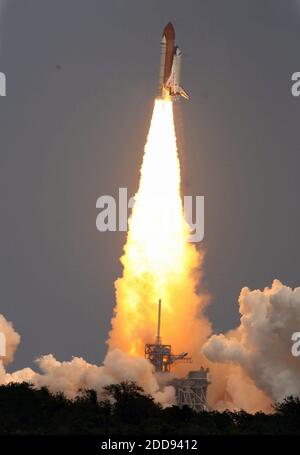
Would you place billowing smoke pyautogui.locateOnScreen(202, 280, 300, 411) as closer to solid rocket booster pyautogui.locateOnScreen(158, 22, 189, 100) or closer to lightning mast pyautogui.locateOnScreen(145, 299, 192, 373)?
lightning mast pyautogui.locateOnScreen(145, 299, 192, 373)

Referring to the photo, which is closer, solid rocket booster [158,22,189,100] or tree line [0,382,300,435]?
tree line [0,382,300,435]

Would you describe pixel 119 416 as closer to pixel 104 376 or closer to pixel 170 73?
pixel 104 376

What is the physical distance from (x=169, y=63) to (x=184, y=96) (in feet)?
7.25

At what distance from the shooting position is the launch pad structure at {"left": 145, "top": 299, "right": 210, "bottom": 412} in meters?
148

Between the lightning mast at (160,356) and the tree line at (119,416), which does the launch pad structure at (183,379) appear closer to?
the lightning mast at (160,356)

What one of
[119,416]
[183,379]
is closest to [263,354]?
[183,379]

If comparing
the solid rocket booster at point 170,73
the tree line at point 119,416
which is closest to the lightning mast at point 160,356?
the tree line at point 119,416

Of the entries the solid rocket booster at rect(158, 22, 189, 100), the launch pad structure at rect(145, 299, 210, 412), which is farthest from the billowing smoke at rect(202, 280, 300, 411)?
the solid rocket booster at rect(158, 22, 189, 100)

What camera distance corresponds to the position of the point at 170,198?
151625 millimetres

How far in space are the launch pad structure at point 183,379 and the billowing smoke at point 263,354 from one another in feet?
5.05

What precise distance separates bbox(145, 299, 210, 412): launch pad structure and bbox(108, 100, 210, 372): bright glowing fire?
43.7 inches

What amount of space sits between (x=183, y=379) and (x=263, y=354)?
13.4ft
